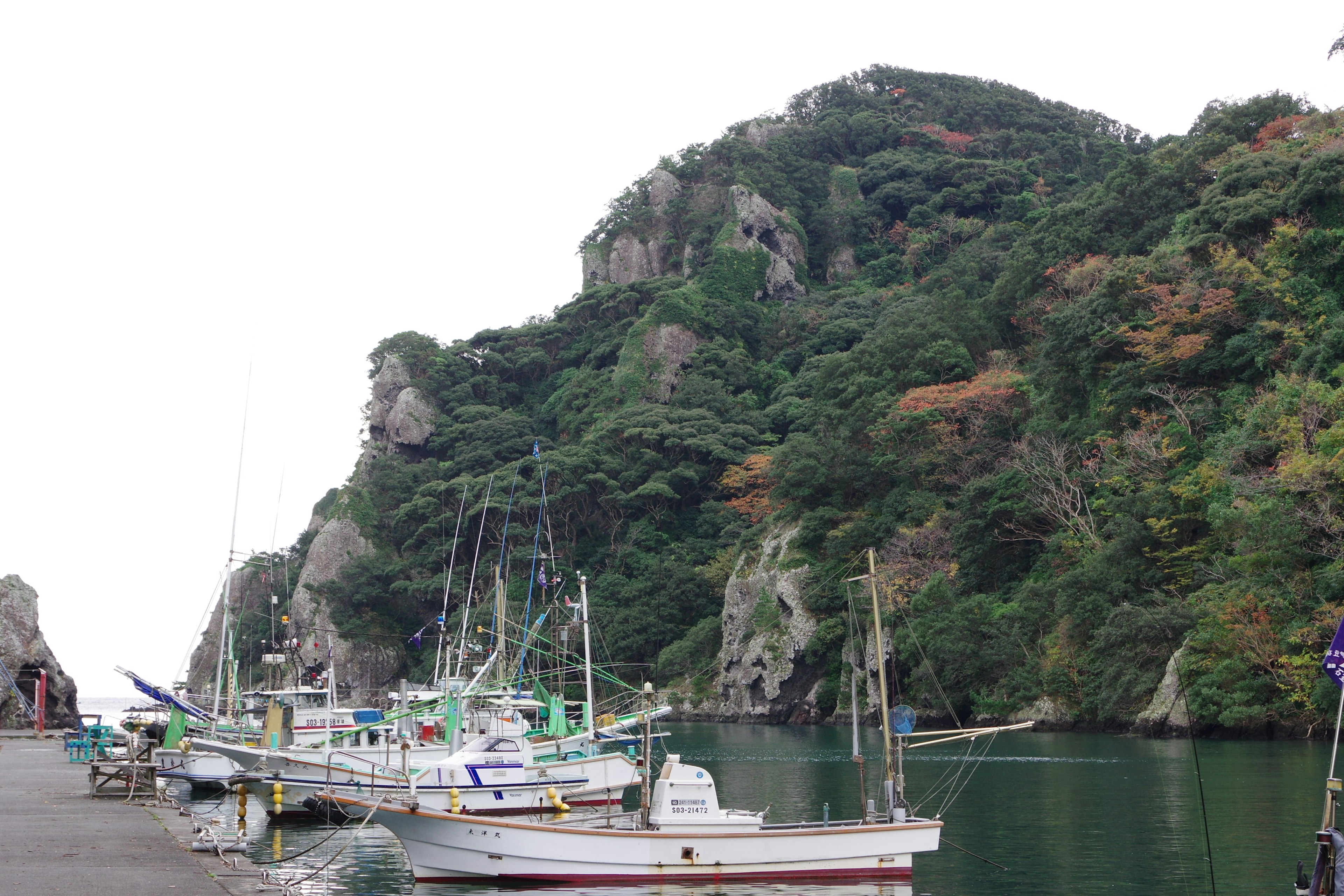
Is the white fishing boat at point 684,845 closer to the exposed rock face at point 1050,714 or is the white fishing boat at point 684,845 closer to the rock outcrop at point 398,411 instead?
the exposed rock face at point 1050,714

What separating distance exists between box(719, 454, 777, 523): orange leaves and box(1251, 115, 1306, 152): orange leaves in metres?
31.7

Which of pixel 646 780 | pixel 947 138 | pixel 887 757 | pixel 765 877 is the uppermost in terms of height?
pixel 947 138

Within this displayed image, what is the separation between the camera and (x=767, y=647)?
65.1 meters

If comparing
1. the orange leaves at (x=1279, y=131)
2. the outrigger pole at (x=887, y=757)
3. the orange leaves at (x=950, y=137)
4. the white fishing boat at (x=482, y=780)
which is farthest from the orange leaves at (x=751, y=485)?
the outrigger pole at (x=887, y=757)

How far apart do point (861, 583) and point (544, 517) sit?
28.9 metres

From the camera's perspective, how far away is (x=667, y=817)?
2003 cm

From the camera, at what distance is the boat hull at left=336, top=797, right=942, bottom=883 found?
1973 cm

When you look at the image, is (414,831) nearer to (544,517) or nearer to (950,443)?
(950,443)

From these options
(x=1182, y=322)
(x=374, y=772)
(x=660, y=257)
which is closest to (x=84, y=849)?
(x=374, y=772)

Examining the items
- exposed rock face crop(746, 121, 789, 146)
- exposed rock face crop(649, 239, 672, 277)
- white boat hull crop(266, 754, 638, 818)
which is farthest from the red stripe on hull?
exposed rock face crop(746, 121, 789, 146)

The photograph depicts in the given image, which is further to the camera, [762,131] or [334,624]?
[762,131]

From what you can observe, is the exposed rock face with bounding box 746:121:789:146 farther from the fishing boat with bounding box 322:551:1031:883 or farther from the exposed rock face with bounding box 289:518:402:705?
the fishing boat with bounding box 322:551:1031:883

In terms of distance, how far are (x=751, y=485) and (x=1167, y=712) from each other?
128ft

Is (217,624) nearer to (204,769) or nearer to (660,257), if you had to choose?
(660,257)
